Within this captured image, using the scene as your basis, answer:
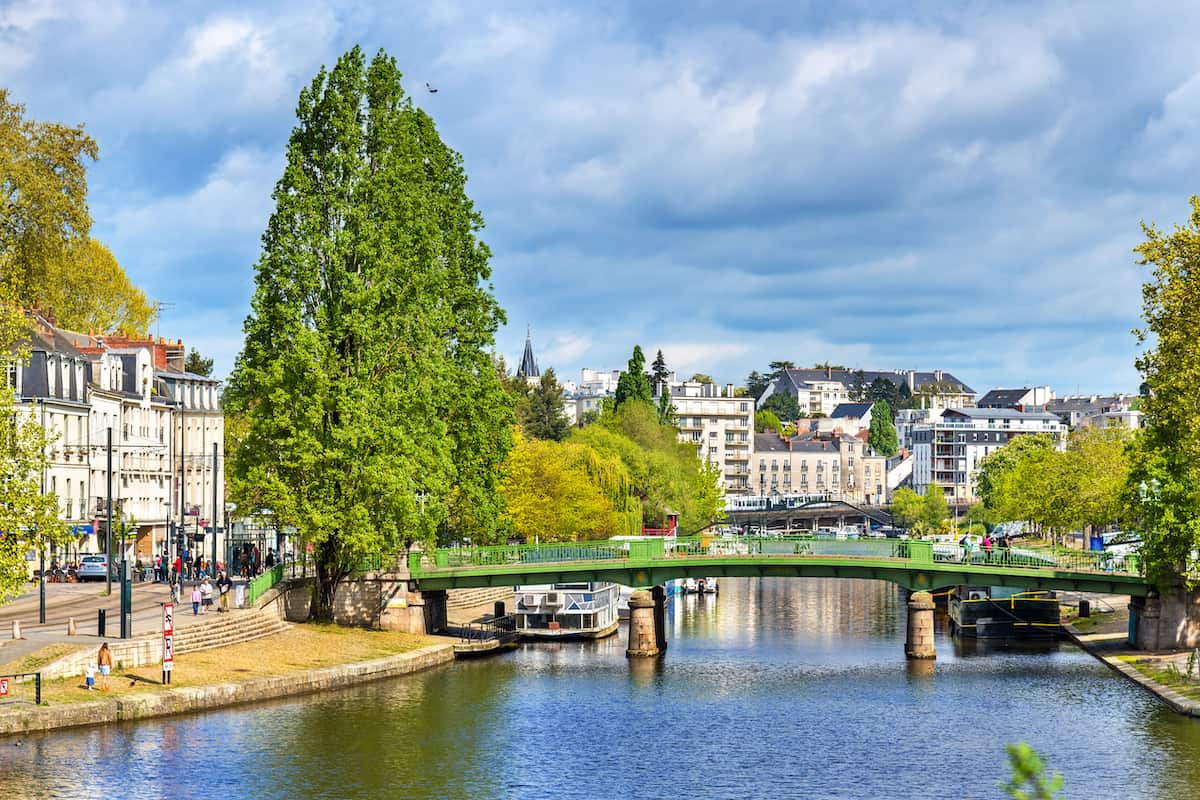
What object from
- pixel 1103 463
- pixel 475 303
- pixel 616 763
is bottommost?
pixel 616 763

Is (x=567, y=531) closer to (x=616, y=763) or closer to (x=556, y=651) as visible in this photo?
(x=556, y=651)

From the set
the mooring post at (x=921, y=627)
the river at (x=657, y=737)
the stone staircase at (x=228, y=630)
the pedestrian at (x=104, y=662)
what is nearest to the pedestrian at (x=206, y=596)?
the stone staircase at (x=228, y=630)

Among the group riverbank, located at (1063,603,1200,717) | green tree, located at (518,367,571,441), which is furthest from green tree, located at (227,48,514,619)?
green tree, located at (518,367,571,441)

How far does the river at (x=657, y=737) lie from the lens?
4719cm

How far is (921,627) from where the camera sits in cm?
8038

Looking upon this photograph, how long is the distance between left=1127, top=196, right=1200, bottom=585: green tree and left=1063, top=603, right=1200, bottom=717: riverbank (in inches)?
157

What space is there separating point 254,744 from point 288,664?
14154 mm

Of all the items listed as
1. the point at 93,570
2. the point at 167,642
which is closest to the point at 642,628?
the point at 167,642

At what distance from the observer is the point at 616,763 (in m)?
51.6

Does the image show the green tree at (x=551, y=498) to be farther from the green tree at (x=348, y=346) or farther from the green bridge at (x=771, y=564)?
the green tree at (x=348, y=346)

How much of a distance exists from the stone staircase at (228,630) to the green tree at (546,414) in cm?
9209

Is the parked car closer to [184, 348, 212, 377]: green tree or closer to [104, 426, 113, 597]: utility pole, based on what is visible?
[104, 426, 113, 597]: utility pole

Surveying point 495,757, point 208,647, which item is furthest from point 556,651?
point 495,757

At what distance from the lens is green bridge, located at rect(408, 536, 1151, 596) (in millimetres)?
80000
